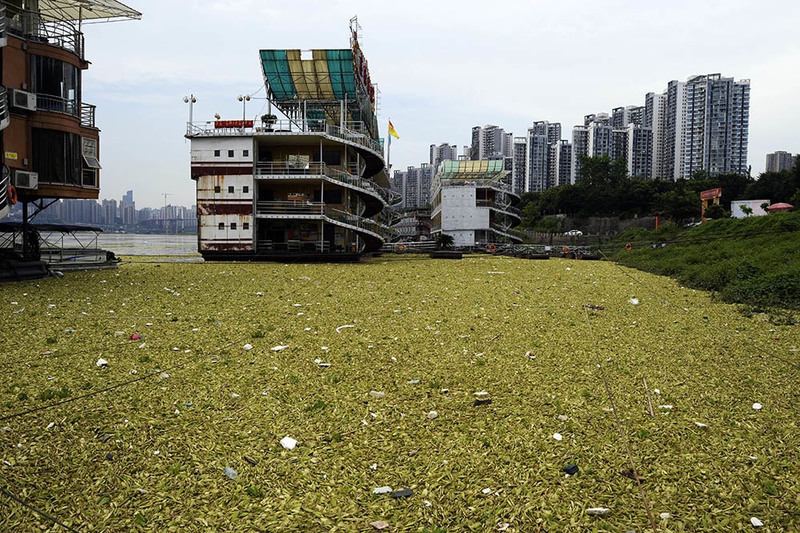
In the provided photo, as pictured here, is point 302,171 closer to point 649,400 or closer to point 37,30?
point 37,30

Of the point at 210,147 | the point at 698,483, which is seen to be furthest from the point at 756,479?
the point at 210,147

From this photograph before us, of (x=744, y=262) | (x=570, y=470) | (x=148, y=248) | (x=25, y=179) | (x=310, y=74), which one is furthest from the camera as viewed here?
(x=148, y=248)

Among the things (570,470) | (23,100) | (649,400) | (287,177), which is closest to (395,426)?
(570,470)

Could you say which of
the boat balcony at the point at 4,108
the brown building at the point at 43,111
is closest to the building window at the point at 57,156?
the brown building at the point at 43,111

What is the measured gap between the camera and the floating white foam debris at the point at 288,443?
175 inches

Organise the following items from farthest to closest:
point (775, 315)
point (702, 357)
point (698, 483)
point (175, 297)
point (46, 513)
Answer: point (175, 297) → point (775, 315) → point (702, 357) → point (698, 483) → point (46, 513)

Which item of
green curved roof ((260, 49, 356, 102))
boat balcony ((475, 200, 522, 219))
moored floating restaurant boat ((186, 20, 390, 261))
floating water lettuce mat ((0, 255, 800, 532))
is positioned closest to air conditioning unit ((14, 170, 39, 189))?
floating water lettuce mat ((0, 255, 800, 532))

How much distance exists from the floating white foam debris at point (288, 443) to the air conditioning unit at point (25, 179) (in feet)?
59.1

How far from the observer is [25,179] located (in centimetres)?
1750

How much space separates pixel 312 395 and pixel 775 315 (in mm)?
10984

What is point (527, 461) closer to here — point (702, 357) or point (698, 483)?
point (698, 483)

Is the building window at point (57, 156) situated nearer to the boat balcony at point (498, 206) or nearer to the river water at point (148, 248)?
the river water at point (148, 248)

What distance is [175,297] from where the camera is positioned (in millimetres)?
13680

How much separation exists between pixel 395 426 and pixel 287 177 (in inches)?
1138
